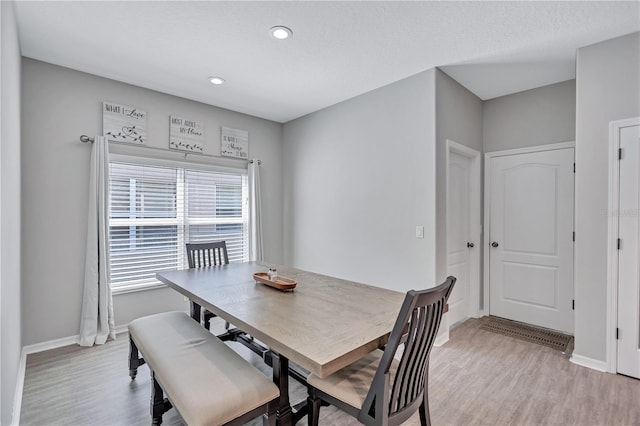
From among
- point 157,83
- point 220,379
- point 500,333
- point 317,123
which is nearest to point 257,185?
point 317,123

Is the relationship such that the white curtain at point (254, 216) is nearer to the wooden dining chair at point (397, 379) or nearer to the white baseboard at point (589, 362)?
the wooden dining chair at point (397, 379)

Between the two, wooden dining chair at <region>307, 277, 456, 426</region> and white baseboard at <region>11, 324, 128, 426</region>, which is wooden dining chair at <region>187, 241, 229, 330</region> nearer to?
white baseboard at <region>11, 324, 128, 426</region>

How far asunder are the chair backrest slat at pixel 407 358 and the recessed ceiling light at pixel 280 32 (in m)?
2.15

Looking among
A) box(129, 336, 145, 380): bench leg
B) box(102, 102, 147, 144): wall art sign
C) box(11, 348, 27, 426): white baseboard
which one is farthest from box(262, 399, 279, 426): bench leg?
box(102, 102, 147, 144): wall art sign

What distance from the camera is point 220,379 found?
1.46 m

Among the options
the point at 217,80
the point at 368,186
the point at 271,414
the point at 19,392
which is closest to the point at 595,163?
the point at 368,186

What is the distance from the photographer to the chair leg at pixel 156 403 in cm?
177

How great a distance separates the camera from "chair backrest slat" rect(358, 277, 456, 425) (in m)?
1.23

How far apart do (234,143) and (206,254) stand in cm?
175

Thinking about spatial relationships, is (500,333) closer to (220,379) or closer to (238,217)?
(220,379)

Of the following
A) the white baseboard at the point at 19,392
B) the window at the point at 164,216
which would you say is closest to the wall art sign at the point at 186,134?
the window at the point at 164,216

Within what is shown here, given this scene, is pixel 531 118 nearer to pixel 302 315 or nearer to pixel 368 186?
pixel 368 186

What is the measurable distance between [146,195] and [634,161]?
15.3 ft

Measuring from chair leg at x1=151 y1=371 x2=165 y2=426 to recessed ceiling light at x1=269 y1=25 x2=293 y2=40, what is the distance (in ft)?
8.21
